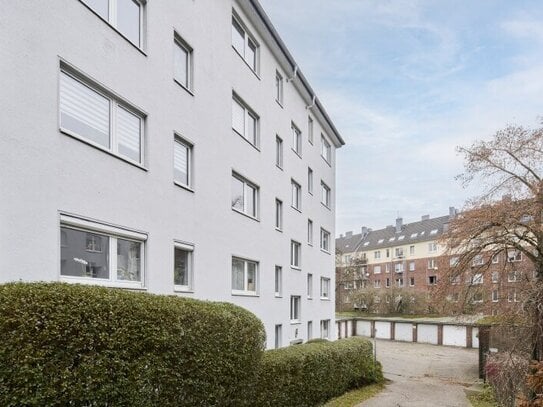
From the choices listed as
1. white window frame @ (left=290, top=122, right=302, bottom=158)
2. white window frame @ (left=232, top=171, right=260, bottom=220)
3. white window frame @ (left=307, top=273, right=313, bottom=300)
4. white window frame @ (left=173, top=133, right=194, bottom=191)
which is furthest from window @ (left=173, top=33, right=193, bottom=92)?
white window frame @ (left=307, top=273, right=313, bottom=300)

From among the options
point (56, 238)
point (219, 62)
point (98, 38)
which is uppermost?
point (219, 62)

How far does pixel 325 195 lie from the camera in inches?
933

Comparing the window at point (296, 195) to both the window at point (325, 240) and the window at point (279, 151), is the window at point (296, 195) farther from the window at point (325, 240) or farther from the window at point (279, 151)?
the window at point (325, 240)

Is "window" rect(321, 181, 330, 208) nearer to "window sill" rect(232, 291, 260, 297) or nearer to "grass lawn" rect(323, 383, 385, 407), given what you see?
"grass lawn" rect(323, 383, 385, 407)

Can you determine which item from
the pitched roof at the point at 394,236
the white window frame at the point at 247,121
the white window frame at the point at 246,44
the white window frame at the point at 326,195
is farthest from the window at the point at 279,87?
the pitched roof at the point at 394,236

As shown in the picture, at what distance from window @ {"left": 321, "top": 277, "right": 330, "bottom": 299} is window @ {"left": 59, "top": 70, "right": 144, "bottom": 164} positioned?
15.8 meters

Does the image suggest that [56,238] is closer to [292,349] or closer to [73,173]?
[73,173]

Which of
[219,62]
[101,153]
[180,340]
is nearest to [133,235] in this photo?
[101,153]

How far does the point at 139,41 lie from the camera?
840 cm

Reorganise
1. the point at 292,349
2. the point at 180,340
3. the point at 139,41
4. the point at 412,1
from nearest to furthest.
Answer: the point at 180,340
the point at 139,41
the point at 292,349
the point at 412,1

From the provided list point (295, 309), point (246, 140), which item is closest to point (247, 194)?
point (246, 140)

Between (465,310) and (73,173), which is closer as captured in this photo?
(73,173)

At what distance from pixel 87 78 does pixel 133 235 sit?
272 cm

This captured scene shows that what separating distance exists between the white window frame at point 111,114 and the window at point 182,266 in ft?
7.19
